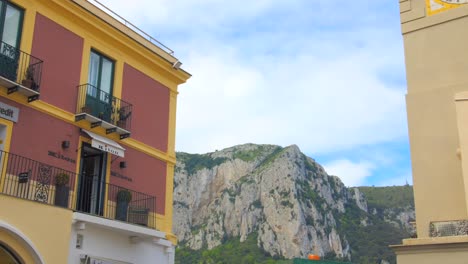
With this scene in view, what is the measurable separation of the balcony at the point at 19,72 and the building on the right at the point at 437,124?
36.4 feet

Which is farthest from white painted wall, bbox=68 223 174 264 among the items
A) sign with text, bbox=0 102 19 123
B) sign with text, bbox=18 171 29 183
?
sign with text, bbox=0 102 19 123

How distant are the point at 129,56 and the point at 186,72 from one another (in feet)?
9.23

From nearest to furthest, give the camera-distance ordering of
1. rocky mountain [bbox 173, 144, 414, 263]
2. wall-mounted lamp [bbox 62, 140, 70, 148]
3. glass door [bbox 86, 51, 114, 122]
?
wall-mounted lamp [bbox 62, 140, 70, 148]
glass door [bbox 86, 51, 114, 122]
rocky mountain [bbox 173, 144, 414, 263]

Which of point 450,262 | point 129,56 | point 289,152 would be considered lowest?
point 450,262

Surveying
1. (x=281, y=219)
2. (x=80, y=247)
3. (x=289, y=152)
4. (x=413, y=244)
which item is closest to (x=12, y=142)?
(x=80, y=247)

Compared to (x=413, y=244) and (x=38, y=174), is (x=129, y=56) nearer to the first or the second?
(x=38, y=174)

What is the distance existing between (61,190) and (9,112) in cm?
264

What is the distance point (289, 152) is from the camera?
397 ft

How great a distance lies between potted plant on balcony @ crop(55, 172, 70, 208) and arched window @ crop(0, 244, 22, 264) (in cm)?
190

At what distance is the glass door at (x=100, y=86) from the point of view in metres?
18.1

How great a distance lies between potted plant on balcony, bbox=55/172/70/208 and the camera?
15.5 m

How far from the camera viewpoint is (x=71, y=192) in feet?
54.8

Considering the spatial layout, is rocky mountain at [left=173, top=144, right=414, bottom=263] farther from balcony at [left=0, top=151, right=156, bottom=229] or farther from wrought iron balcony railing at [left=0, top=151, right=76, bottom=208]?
wrought iron balcony railing at [left=0, top=151, right=76, bottom=208]

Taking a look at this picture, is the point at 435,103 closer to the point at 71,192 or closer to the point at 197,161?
the point at 71,192
